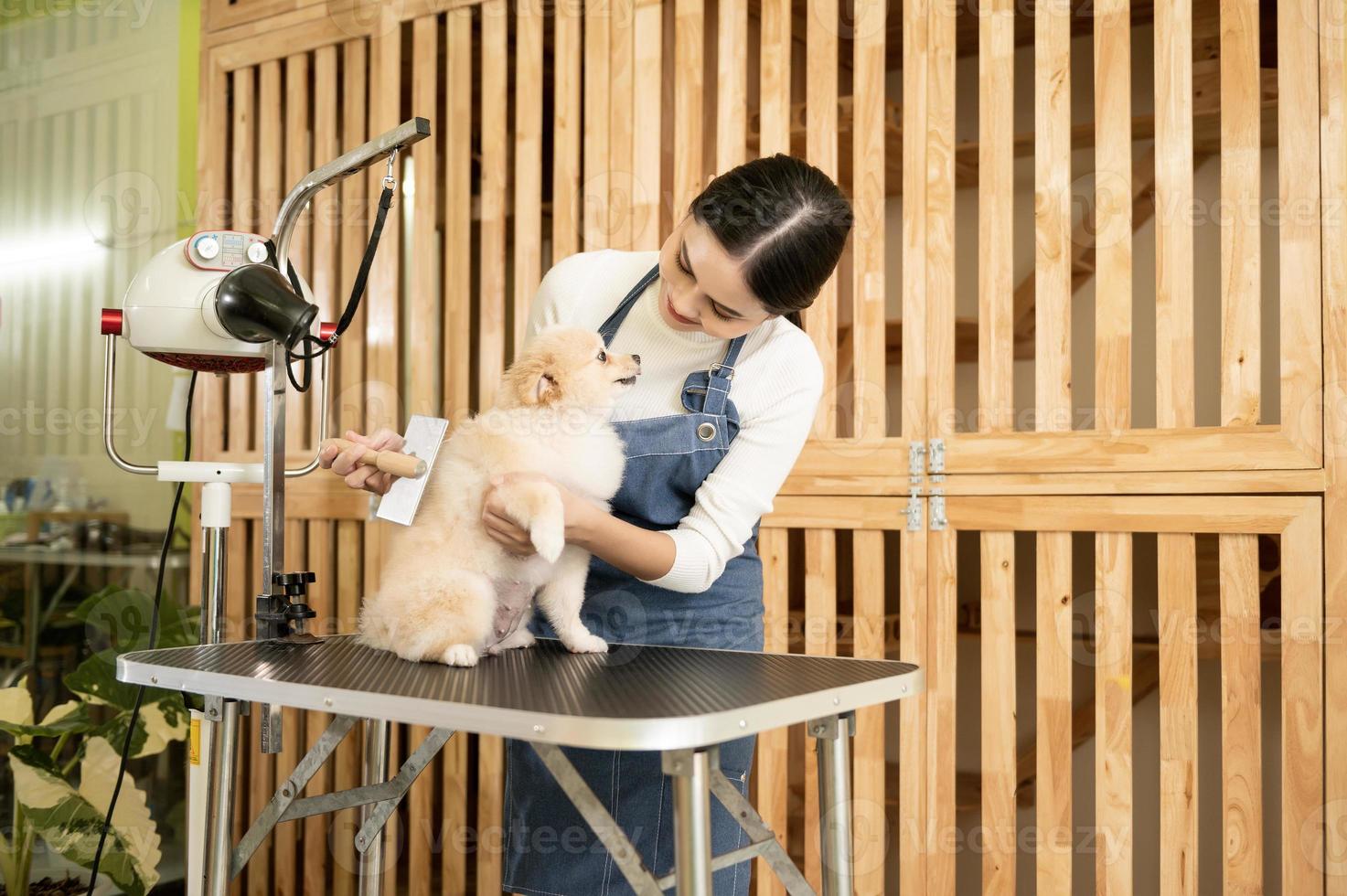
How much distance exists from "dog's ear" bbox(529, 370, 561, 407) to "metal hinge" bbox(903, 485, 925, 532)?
1005 millimetres

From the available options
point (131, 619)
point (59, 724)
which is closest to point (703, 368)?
point (59, 724)

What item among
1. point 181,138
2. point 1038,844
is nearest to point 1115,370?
point 1038,844

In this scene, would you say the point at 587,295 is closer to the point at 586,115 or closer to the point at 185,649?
the point at 185,649

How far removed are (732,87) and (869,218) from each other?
49cm

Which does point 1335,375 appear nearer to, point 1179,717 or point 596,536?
point 1179,717

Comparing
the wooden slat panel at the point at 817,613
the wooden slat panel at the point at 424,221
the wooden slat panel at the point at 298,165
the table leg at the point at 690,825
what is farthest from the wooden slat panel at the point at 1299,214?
the wooden slat panel at the point at 298,165

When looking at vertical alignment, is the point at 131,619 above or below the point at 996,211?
below

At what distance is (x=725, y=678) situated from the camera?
4.34 ft

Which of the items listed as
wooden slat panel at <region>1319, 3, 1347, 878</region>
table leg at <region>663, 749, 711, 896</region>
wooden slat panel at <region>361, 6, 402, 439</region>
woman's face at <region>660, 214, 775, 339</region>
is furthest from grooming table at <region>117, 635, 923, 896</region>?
wooden slat panel at <region>361, 6, 402, 439</region>

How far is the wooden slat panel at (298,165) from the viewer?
3.27m

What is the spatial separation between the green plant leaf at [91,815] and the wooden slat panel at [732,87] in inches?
87.2

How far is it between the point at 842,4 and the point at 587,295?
4.18 ft

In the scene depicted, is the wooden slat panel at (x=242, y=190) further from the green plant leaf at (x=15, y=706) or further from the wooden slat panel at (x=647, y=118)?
the wooden slat panel at (x=647, y=118)

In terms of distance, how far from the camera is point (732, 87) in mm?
2615
